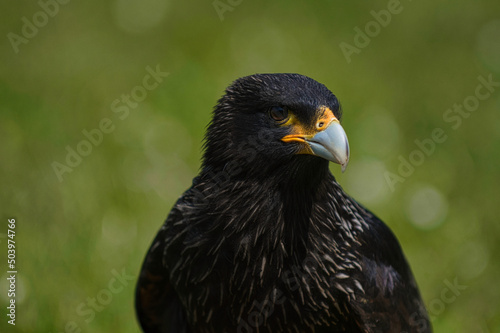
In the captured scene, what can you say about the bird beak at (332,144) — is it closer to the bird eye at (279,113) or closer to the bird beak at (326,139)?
the bird beak at (326,139)

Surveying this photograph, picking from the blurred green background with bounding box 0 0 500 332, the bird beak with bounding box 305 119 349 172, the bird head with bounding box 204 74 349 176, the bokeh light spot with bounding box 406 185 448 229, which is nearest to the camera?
the bird beak with bounding box 305 119 349 172

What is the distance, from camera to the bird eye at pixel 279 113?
389 cm

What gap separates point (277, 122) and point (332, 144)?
35cm

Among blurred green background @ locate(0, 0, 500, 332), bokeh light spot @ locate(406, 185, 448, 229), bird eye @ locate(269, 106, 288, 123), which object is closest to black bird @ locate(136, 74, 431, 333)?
bird eye @ locate(269, 106, 288, 123)

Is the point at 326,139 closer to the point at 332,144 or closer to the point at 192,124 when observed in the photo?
the point at 332,144

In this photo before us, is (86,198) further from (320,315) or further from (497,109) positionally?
(497,109)

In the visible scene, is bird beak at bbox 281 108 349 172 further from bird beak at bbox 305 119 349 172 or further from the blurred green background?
the blurred green background

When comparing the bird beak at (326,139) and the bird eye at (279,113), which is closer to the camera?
the bird beak at (326,139)

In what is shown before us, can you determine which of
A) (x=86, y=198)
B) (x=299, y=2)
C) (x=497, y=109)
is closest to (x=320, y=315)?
(x=86, y=198)

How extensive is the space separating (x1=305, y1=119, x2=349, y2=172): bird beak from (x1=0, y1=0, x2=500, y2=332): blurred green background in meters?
2.47

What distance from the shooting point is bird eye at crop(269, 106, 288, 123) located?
3.89 metres

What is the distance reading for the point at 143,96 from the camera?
7992mm

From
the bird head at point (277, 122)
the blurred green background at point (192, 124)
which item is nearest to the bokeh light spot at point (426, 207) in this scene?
the blurred green background at point (192, 124)

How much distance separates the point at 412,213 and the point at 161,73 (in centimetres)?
325
